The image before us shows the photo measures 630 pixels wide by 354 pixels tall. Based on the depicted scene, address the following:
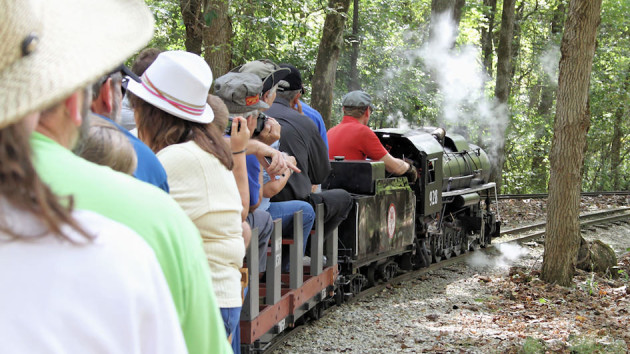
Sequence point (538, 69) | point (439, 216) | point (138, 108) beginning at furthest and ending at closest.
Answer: point (538, 69) < point (439, 216) < point (138, 108)

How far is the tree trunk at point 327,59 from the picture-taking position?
13711mm

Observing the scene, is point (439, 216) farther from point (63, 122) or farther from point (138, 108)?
point (63, 122)

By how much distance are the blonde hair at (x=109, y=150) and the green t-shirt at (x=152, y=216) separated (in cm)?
71

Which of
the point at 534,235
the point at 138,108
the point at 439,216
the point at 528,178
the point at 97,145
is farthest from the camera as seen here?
the point at 528,178

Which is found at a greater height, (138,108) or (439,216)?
(138,108)

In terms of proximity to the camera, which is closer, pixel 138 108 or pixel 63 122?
pixel 63 122

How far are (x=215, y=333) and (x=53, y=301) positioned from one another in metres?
0.36

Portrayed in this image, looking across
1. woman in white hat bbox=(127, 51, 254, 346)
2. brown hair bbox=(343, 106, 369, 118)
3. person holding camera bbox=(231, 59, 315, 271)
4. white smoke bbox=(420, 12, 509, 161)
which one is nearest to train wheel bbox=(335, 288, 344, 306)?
person holding camera bbox=(231, 59, 315, 271)

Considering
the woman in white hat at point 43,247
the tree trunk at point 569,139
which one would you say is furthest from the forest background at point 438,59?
the woman in white hat at point 43,247

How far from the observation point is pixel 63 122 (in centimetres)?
125

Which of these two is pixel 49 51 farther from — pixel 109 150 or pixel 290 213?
pixel 290 213

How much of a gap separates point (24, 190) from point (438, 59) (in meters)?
21.0

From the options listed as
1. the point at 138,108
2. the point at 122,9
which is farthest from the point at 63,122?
the point at 138,108

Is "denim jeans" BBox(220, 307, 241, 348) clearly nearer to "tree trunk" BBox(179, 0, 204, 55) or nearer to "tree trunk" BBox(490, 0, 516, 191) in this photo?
"tree trunk" BBox(179, 0, 204, 55)
